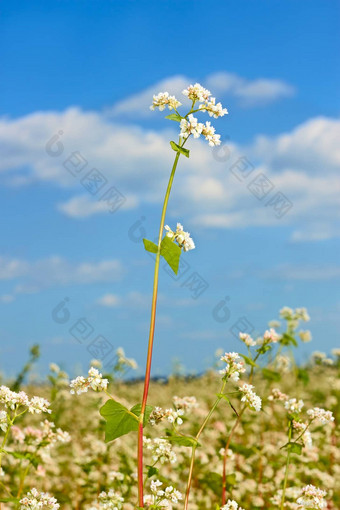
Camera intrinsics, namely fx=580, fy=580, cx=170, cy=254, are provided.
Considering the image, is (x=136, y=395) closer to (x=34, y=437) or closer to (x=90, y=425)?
(x=90, y=425)

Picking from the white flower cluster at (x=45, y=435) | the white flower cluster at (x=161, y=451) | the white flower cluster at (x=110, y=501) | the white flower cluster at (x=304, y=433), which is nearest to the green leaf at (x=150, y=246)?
the white flower cluster at (x=161, y=451)

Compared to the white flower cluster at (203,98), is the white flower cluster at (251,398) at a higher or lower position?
lower

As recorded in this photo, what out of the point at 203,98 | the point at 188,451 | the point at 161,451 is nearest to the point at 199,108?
the point at 203,98

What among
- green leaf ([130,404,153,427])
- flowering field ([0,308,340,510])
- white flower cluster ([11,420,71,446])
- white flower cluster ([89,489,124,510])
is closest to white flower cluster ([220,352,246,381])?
flowering field ([0,308,340,510])

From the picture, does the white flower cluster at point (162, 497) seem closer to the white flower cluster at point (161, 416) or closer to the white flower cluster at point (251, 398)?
the white flower cluster at point (161, 416)

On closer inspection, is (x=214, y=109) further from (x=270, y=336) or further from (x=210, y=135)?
(x=270, y=336)

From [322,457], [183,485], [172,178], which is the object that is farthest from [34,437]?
[322,457]

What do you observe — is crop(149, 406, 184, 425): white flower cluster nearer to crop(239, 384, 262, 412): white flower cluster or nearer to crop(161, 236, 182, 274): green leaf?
crop(239, 384, 262, 412): white flower cluster

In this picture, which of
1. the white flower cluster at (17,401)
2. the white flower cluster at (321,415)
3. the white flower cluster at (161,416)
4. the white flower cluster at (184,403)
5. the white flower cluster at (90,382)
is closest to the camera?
the white flower cluster at (90,382)
